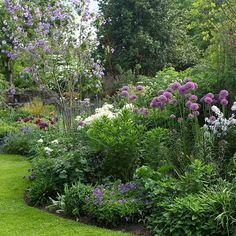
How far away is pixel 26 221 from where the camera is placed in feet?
17.5

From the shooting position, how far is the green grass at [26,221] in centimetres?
489

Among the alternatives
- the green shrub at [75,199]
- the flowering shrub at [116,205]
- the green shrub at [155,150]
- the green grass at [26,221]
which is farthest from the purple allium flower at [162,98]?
the green grass at [26,221]

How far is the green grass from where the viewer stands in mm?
4895

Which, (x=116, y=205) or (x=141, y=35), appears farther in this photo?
(x=141, y=35)

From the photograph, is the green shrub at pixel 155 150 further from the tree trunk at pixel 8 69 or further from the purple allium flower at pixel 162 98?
the tree trunk at pixel 8 69

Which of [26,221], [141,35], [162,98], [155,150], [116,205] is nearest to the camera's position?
[116,205]

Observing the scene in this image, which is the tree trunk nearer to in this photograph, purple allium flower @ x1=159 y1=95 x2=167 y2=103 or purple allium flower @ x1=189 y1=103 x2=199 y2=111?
purple allium flower @ x1=159 y1=95 x2=167 y2=103

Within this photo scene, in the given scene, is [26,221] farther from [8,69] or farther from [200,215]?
[8,69]

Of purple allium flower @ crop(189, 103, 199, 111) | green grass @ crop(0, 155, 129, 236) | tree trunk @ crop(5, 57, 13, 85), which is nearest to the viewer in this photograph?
green grass @ crop(0, 155, 129, 236)

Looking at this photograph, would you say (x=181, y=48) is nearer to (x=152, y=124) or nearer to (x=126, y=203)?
(x=152, y=124)

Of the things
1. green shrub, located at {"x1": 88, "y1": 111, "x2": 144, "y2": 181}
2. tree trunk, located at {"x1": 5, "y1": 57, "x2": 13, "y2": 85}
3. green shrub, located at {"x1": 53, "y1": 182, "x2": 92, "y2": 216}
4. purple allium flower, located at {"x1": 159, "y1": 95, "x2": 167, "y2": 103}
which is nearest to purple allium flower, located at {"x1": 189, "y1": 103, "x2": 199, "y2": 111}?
purple allium flower, located at {"x1": 159, "y1": 95, "x2": 167, "y2": 103}

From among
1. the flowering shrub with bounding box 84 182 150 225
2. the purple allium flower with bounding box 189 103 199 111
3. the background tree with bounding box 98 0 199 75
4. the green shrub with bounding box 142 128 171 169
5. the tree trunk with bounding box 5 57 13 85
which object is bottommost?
the flowering shrub with bounding box 84 182 150 225

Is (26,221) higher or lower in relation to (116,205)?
lower

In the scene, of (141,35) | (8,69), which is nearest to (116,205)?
(8,69)
